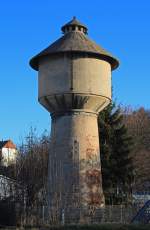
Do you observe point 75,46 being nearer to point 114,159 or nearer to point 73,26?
point 73,26

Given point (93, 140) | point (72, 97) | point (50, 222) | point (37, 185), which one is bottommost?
point (50, 222)

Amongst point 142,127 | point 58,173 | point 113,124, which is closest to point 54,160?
point 58,173

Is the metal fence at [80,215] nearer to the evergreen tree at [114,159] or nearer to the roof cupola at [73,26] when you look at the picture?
the evergreen tree at [114,159]

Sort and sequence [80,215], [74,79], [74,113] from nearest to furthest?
[80,215], [74,79], [74,113]

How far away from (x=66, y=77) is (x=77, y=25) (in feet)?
12.6

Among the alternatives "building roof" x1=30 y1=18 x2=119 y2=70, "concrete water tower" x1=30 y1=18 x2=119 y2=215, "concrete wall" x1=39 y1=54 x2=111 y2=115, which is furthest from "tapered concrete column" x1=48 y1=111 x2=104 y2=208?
"building roof" x1=30 y1=18 x2=119 y2=70

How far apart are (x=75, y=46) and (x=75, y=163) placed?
5.60 meters

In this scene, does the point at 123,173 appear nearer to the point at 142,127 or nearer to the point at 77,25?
the point at 77,25

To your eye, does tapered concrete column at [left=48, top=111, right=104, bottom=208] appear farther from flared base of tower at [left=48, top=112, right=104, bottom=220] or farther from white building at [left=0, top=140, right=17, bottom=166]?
white building at [left=0, top=140, right=17, bottom=166]

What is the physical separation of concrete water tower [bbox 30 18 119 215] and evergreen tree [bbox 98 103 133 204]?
5793 millimetres

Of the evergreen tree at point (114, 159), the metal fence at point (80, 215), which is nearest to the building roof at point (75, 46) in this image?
the evergreen tree at point (114, 159)

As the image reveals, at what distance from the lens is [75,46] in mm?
28406

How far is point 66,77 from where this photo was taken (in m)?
27.8

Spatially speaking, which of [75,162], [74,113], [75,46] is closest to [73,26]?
[75,46]
